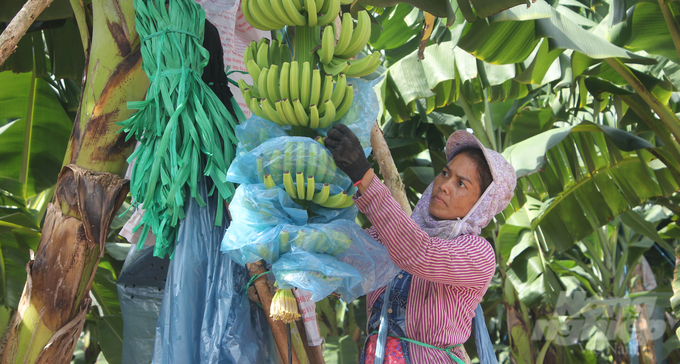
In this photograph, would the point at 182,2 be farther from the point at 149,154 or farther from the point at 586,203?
the point at 586,203

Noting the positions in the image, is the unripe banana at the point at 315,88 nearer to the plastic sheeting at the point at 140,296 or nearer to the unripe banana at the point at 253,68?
the unripe banana at the point at 253,68

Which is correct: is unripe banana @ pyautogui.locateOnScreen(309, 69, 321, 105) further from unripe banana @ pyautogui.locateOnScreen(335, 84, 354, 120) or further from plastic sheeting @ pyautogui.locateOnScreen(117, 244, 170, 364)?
plastic sheeting @ pyautogui.locateOnScreen(117, 244, 170, 364)

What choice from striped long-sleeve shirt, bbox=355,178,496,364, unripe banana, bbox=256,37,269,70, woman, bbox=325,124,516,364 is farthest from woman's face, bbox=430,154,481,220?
unripe banana, bbox=256,37,269,70

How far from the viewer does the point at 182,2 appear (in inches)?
54.8

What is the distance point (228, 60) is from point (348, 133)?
0.73 meters

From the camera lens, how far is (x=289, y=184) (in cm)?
109

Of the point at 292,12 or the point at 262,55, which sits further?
the point at 262,55

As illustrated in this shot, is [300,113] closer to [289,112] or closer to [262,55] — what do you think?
[289,112]

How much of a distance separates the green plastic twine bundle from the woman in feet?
1.46

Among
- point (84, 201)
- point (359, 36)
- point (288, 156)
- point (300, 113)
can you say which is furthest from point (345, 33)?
point (84, 201)

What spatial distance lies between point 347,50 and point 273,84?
0.74ft

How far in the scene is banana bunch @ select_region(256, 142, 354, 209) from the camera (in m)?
1.10

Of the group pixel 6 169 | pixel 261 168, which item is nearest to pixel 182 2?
pixel 261 168

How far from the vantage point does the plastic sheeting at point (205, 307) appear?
1.24m
